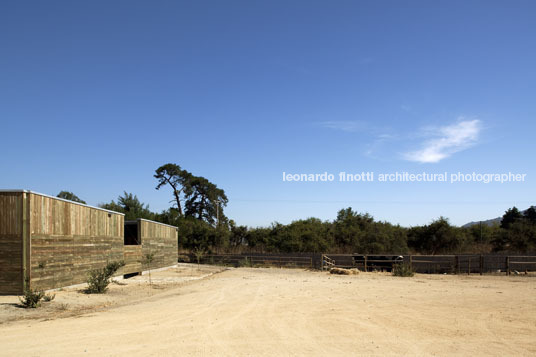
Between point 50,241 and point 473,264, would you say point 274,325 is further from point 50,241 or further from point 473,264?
point 473,264


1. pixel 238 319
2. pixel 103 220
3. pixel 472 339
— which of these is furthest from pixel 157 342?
pixel 103 220

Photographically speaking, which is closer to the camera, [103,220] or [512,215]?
[103,220]

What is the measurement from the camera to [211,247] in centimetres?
4394

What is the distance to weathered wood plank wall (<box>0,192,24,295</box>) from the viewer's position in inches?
556

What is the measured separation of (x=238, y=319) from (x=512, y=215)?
7249 cm

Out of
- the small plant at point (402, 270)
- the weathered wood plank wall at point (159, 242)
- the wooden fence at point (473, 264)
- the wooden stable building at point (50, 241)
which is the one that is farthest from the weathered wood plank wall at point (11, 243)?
the wooden fence at point (473, 264)

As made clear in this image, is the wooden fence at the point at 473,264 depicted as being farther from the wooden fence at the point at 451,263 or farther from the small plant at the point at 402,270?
the small plant at the point at 402,270

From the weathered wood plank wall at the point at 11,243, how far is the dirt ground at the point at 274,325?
3.19ft

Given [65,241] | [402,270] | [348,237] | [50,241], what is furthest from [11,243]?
[348,237]

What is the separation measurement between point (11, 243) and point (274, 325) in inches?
399

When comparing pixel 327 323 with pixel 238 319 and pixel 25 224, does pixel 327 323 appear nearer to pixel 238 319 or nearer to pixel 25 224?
pixel 238 319

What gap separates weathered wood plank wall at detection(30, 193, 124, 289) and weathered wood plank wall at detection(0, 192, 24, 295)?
1.28 feet

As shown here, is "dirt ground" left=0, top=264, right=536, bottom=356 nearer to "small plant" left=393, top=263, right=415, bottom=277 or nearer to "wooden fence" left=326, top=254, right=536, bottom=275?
"small plant" left=393, top=263, right=415, bottom=277

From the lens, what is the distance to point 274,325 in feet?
31.7
